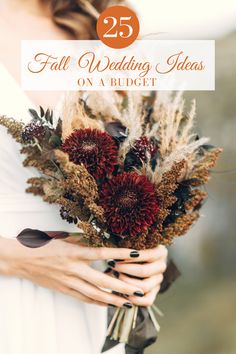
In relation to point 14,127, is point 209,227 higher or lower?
lower

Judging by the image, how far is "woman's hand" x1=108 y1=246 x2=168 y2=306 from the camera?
3.47 ft

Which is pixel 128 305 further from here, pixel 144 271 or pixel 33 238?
pixel 33 238

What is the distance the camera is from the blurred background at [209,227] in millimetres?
1177

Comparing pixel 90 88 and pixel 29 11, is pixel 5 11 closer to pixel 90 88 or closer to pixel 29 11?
pixel 29 11

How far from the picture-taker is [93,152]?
0.99 metres

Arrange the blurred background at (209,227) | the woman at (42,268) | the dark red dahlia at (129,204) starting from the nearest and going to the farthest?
the dark red dahlia at (129,204), the woman at (42,268), the blurred background at (209,227)

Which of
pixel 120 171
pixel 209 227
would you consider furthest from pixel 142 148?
pixel 209 227

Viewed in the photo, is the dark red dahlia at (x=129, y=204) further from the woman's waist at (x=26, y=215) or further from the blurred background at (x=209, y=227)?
the blurred background at (x=209, y=227)

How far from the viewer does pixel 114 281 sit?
106cm

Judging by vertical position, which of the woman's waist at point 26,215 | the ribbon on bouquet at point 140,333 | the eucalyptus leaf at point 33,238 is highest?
the woman's waist at point 26,215

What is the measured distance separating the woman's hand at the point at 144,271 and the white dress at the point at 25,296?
0.38 ft

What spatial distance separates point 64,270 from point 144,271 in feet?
0.53

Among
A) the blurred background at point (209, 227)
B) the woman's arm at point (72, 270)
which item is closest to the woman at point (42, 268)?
the woman's arm at point (72, 270)

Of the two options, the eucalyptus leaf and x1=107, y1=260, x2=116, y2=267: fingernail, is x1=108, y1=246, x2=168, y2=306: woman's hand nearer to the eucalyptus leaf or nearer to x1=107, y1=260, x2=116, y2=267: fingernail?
x1=107, y1=260, x2=116, y2=267: fingernail
